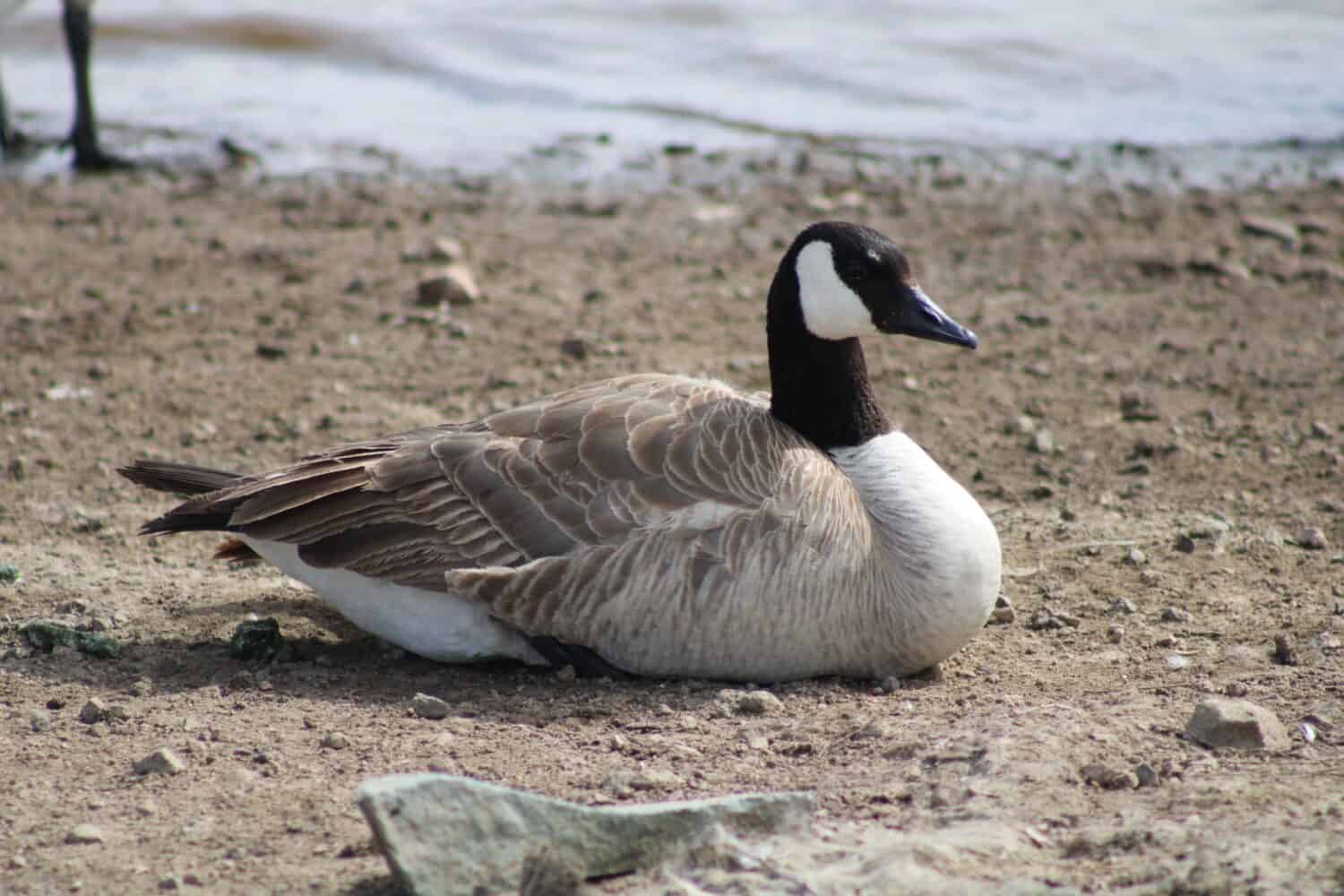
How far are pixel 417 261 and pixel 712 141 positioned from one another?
10.2ft

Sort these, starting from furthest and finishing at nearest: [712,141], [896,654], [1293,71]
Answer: [1293,71]
[712,141]
[896,654]

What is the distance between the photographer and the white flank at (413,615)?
514 cm

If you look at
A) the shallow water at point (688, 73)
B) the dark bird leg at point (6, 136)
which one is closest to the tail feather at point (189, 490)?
the shallow water at point (688, 73)

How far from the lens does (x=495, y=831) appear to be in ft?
11.7

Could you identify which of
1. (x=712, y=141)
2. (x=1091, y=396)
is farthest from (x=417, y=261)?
(x=1091, y=396)

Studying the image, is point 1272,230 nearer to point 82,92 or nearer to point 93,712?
point 93,712

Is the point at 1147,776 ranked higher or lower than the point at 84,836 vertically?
higher

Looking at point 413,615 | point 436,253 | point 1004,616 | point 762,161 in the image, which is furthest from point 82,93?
point 1004,616

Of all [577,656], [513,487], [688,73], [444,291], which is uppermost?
[688,73]

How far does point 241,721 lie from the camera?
4.71 metres

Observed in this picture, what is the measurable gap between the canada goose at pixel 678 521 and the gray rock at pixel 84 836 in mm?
1357

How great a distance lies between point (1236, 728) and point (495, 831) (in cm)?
205

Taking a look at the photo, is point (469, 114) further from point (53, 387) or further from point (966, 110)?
point (53, 387)

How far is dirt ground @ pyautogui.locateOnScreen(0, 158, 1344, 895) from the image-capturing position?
13.0 feet
